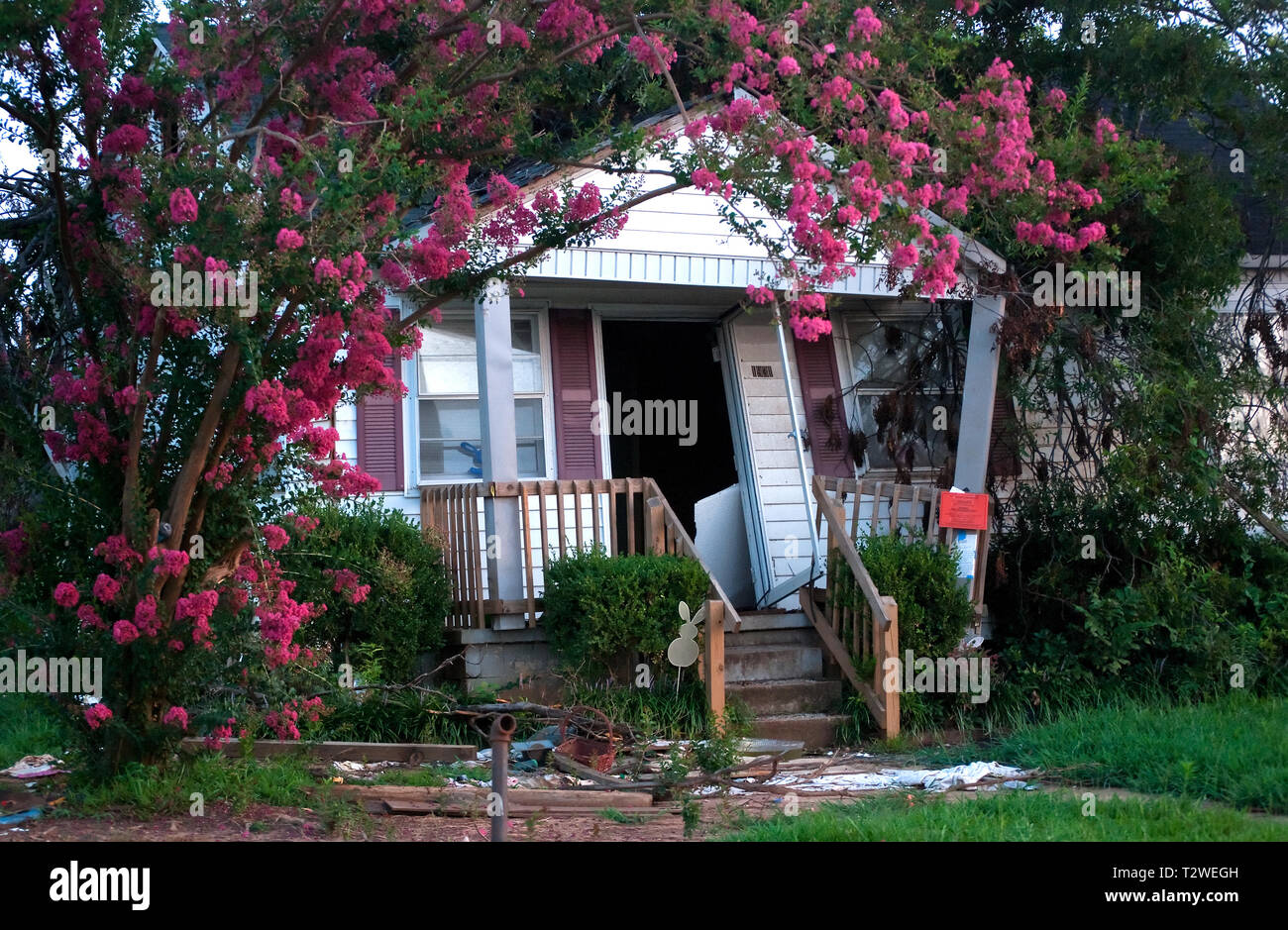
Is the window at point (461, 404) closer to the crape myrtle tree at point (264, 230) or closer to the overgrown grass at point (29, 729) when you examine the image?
the overgrown grass at point (29, 729)

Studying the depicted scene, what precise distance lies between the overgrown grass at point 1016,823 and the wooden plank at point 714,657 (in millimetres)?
1836

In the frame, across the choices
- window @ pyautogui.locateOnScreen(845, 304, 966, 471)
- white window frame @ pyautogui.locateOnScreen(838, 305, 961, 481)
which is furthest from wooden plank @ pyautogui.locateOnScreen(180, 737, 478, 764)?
white window frame @ pyautogui.locateOnScreen(838, 305, 961, 481)

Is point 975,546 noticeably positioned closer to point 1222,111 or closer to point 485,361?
point 485,361

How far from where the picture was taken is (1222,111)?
9.78m

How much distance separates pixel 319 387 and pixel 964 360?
662cm

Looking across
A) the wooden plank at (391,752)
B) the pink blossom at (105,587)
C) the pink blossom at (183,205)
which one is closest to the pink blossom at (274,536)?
the pink blossom at (105,587)

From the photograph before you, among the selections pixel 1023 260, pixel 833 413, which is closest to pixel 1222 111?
pixel 1023 260

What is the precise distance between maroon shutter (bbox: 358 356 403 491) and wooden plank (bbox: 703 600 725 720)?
3.01 metres

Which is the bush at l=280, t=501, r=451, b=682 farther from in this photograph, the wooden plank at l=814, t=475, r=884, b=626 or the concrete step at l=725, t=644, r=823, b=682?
the wooden plank at l=814, t=475, r=884, b=626

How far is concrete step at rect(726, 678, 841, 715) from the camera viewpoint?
8258 millimetres

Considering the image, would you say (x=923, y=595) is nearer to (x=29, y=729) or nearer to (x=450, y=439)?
(x=450, y=439)

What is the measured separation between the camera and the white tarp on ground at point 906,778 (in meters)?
6.62

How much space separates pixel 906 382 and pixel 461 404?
3.78 m

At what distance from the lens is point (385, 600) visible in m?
7.94
